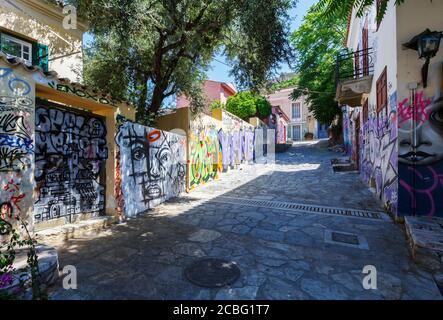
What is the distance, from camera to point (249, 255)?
11.9 ft


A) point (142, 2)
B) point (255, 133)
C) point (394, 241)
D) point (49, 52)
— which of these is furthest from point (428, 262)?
point (255, 133)

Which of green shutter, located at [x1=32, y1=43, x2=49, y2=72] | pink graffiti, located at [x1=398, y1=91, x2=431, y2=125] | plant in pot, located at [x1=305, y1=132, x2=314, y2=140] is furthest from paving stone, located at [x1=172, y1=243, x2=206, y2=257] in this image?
plant in pot, located at [x1=305, y1=132, x2=314, y2=140]

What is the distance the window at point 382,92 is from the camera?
5.77 m

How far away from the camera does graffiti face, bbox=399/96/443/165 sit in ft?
15.0

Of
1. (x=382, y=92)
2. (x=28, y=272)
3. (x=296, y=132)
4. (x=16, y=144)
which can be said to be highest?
(x=296, y=132)

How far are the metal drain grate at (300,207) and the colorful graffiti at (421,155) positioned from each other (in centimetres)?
86

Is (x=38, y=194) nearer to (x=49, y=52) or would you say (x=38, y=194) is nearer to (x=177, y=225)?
(x=177, y=225)

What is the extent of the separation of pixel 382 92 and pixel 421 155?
7.15ft

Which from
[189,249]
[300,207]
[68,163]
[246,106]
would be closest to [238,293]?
[189,249]

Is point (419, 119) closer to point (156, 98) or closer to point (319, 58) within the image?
point (156, 98)

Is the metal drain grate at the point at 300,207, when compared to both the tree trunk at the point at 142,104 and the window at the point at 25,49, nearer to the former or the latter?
the tree trunk at the point at 142,104

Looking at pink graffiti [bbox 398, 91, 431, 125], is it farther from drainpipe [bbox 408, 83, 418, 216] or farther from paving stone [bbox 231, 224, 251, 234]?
paving stone [bbox 231, 224, 251, 234]

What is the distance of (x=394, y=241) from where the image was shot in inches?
161
